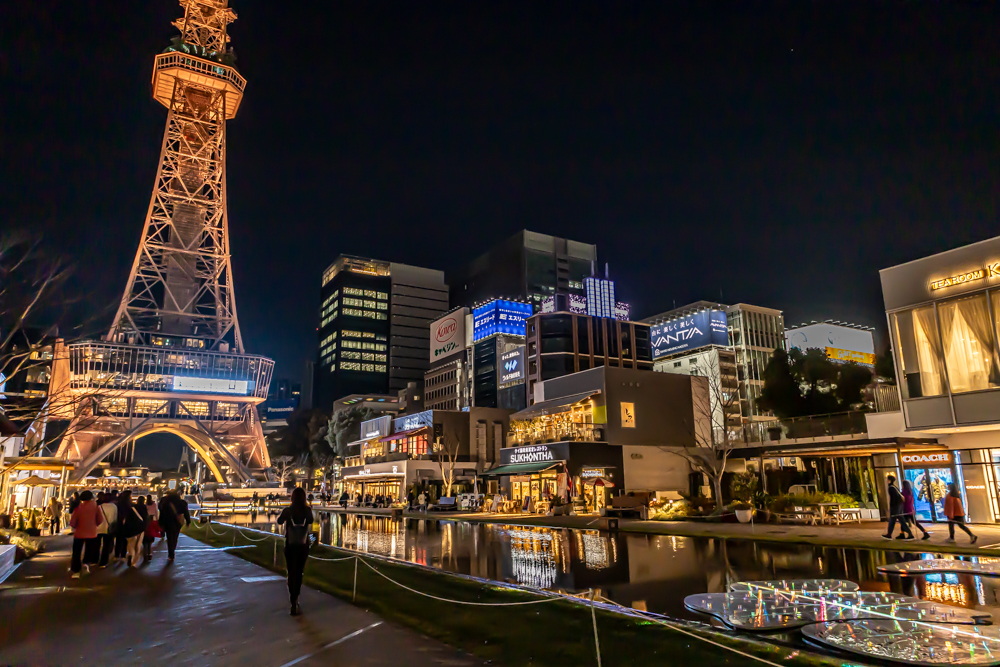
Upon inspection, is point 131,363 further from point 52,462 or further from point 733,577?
point 733,577

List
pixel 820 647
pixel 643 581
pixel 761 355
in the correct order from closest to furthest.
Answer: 1. pixel 820 647
2. pixel 643 581
3. pixel 761 355

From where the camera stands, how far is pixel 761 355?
104125 millimetres

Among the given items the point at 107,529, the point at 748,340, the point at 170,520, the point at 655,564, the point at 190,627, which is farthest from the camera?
the point at 748,340

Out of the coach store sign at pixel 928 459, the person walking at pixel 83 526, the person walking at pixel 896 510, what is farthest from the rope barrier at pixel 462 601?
the coach store sign at pixel 928 459

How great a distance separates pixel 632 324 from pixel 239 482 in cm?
5762

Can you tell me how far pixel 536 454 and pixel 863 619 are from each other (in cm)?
3318

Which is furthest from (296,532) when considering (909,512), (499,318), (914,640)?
(499,318)

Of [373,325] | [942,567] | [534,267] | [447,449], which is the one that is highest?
[534,267]

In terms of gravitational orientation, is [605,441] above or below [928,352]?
below

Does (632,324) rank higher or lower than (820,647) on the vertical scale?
higher

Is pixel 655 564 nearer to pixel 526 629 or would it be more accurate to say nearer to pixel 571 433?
pixel 526 629

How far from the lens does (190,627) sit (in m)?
7.55

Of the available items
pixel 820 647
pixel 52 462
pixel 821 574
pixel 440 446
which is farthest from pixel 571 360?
pixel 820 647

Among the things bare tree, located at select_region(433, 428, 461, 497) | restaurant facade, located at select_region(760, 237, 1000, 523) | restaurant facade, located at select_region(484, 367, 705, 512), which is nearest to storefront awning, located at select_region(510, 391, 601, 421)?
restaurant facade, located at select_region(484, 367, 705, 512)
